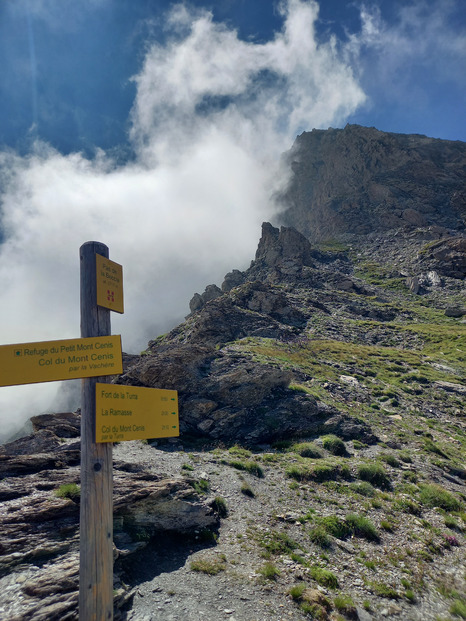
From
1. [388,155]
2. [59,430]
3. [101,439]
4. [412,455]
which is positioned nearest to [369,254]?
[388,155]

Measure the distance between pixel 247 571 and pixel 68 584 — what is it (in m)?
4.26

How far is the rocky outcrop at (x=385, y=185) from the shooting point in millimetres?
130500

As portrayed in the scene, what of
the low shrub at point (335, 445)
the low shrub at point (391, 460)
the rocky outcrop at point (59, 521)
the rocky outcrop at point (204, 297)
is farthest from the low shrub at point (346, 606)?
the rocky outcrop at point (204, 297)

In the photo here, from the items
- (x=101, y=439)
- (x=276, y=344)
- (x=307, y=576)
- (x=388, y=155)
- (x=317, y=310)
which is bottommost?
(x=307, y=576)

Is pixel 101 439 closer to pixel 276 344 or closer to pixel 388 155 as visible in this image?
pixel 276 344

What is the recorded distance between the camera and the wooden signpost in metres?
3.96

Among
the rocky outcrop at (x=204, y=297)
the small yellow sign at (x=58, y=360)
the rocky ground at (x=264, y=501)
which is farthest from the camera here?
the rocky outcrop at (x=204, y=297)

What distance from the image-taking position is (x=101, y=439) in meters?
4.06

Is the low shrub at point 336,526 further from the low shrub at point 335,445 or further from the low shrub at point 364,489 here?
the low shrub at point 335,445

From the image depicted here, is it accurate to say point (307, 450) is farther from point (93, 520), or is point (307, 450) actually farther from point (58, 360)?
point (58, 360)

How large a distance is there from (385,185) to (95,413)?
168 m

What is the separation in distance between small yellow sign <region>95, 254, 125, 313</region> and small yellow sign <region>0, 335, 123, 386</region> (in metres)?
0.63

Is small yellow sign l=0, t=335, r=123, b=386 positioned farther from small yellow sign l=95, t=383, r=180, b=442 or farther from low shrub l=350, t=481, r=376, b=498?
low shrub l=350, t=481, r=376, b=498

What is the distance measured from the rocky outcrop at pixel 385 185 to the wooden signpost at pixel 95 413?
453ft
